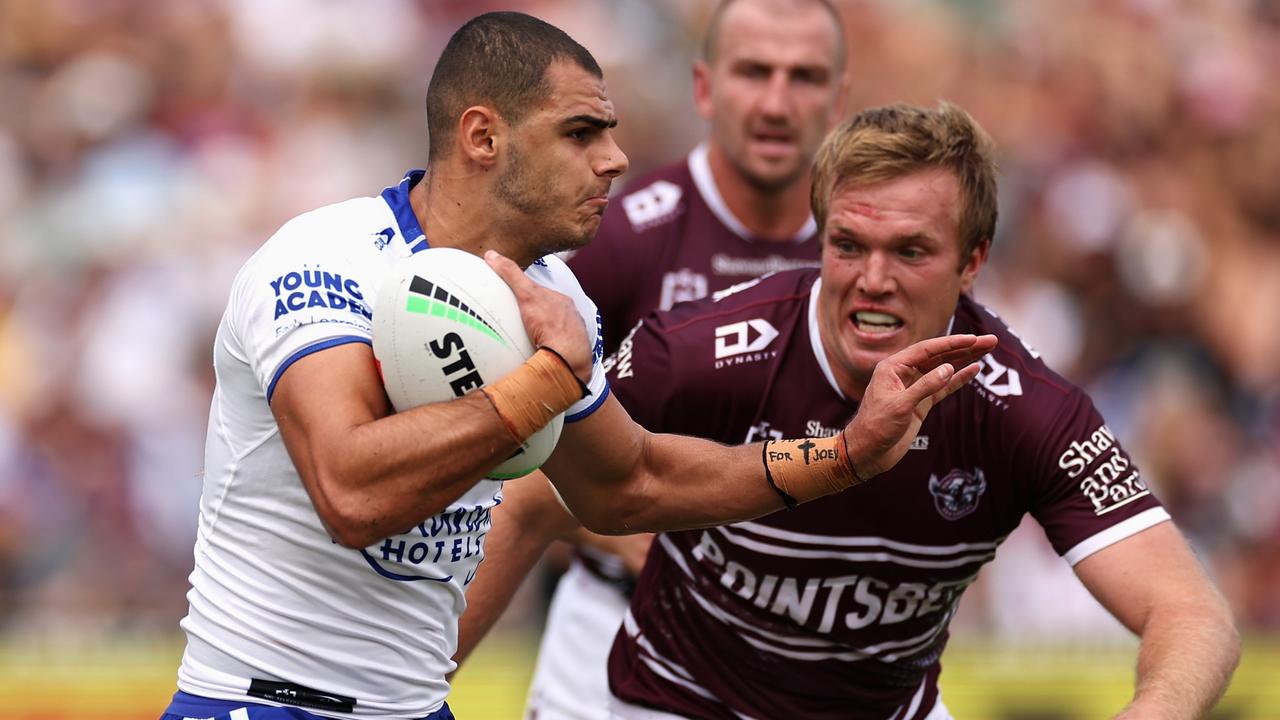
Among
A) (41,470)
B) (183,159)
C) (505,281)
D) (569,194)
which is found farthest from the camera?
(183,159)

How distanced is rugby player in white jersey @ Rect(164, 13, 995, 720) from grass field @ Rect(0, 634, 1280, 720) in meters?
3.85

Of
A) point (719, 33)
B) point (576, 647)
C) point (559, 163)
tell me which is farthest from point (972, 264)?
point (576, 647)

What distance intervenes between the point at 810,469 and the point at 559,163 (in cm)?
102

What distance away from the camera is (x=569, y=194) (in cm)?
429

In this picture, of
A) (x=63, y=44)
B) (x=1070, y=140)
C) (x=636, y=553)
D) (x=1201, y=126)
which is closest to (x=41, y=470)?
(x=63, y=44)

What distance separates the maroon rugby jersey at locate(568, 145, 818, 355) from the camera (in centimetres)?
654

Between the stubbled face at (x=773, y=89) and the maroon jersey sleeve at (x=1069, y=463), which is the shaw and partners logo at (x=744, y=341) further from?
the stubbled face at (x=773, y=89)

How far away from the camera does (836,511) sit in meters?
5.02

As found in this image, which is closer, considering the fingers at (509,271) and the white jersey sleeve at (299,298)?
the white jersey sleeve at (299,298)

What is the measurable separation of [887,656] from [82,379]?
6.85 metres

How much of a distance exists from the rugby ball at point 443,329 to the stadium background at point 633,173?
491 cm

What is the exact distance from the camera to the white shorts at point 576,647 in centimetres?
672

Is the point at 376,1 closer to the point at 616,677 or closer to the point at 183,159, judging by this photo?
the point at 183,159

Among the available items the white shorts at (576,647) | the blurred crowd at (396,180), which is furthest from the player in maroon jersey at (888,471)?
the blurred crowd at (396,180)
